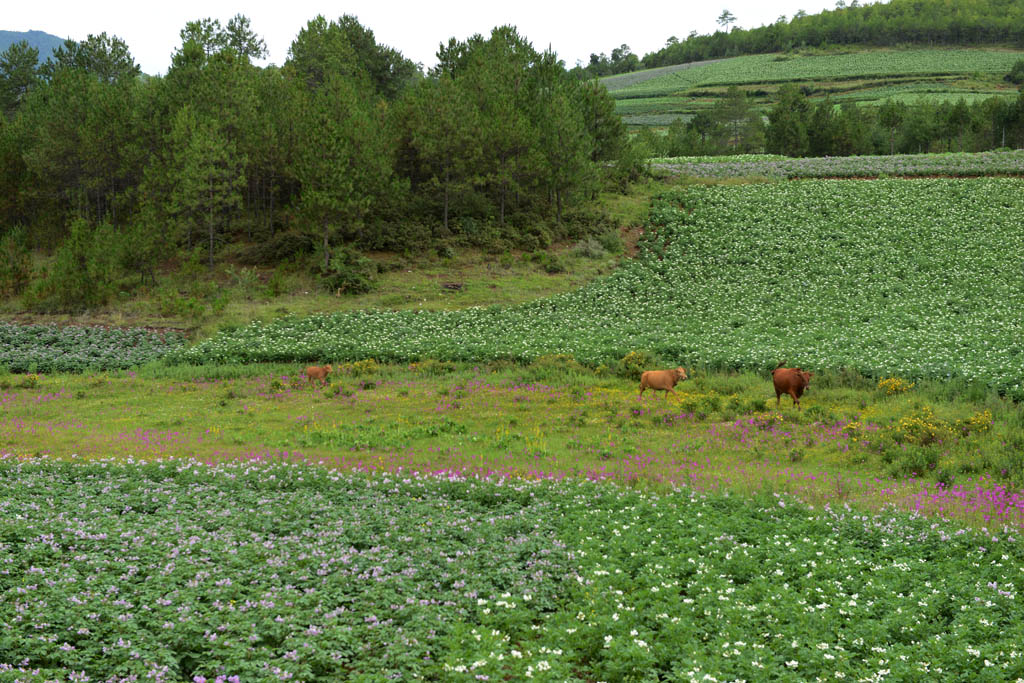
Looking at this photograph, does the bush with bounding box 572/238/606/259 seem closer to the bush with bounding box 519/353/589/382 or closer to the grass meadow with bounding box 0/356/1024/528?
the bush with bounding box 519/353/589/382

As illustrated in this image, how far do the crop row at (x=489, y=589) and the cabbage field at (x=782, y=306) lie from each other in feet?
52.3

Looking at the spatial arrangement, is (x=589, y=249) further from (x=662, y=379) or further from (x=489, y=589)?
(x=489, y=589)

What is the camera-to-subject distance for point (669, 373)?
85.8 feet

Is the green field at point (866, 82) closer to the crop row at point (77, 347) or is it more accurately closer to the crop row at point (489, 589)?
the crop row at point (77, 347)

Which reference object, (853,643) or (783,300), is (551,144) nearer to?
(783,300)

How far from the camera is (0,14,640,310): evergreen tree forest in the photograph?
49.4 metres

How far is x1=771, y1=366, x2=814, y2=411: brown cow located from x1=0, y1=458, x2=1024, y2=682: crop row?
9875mm

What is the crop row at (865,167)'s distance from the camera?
6912 cm

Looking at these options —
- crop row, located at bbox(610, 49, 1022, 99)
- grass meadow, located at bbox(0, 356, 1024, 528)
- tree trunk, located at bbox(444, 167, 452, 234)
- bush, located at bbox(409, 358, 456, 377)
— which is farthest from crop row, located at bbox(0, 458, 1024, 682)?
crop row, located at bbox(610, 49, 1022, 99)

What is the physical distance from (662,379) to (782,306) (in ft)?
59.2

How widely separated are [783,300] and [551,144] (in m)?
21.7

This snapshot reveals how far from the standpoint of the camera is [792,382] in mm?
24500

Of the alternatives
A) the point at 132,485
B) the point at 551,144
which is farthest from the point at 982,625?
the point at 551,144

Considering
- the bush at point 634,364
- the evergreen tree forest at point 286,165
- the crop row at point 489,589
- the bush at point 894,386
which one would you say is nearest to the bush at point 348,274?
the evergreen tree forest at point 286,165
